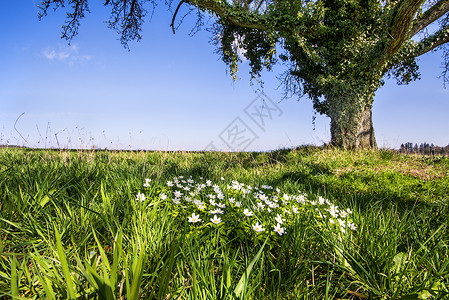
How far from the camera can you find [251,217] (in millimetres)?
2068

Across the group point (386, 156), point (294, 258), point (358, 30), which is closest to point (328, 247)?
point (294, 258)

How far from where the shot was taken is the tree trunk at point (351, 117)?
923 cm

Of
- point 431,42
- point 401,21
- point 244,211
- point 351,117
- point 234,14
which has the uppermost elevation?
point 234,14

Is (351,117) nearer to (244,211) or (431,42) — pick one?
(431,42)

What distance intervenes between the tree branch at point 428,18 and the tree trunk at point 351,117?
8.52 ft

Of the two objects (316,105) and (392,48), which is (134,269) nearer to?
(392,48)

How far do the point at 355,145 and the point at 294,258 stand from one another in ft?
30.1

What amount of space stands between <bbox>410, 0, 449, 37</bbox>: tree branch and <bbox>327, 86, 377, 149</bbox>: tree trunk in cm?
260

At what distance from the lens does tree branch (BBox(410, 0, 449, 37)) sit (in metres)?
8.42

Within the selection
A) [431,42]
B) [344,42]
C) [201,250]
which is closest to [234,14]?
[344,42]

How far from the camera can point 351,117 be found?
930cm

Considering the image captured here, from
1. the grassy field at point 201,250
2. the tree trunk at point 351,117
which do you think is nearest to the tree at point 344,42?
the tree trunk at point 351,117

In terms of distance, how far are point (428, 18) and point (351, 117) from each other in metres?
4.44

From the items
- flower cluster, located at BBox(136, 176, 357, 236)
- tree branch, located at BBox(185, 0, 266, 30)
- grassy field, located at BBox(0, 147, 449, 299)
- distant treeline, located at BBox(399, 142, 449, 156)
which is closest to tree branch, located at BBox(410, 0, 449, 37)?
distant treeline, located at BBox(399, 142, 449, 156)
